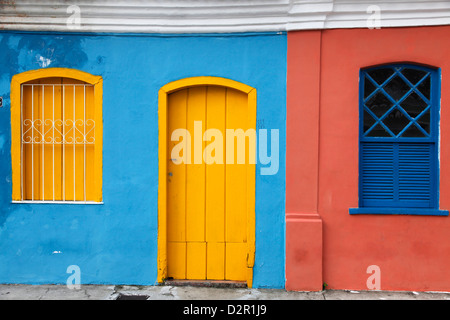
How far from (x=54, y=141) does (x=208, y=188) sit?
6.99ft

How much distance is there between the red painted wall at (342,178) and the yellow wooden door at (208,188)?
66 centimetres

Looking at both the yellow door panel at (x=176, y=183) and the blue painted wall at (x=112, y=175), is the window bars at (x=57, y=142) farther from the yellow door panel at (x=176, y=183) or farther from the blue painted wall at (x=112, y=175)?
the yellow door panel at (x=176, y=183)

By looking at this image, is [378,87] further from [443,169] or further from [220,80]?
[220,80]

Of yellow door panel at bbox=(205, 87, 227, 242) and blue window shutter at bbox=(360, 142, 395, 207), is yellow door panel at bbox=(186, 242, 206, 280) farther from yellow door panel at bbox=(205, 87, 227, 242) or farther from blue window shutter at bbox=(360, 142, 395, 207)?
blue window shutter at bbox=(360, 142, 395, 207)

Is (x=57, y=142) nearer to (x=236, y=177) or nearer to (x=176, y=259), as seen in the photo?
(x=176, y=259)

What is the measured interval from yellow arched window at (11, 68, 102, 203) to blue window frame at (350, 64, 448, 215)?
3.51m

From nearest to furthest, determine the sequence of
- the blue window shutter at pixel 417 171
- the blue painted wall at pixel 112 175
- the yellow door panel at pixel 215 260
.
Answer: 1. the blue window shutter at pixel 417 171
2. the blue painted wall at pixel 112 175
3. the yellow door panel at pixel 215 260

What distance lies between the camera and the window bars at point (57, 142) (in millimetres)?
5434

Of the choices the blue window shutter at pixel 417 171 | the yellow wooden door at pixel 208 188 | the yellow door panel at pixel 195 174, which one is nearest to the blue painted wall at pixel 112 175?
the yellow wooden door at pixel 208 188

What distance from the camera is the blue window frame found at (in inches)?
203

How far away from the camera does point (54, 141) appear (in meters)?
5.43

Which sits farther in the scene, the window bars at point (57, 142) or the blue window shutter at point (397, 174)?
the window bars at point (57, 142)

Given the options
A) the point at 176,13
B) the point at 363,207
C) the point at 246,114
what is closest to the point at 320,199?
the point at 363,207

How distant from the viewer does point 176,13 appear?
522 centimetres
